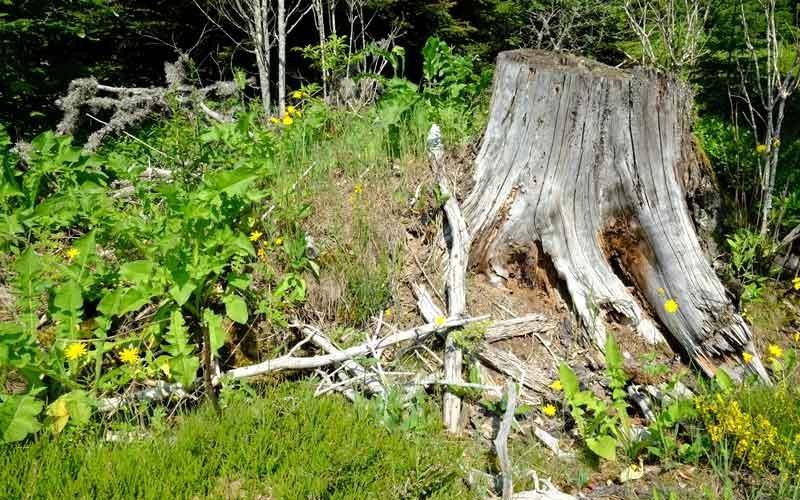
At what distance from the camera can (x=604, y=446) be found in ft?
8.34

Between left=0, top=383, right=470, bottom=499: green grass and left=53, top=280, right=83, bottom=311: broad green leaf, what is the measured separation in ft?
1.71

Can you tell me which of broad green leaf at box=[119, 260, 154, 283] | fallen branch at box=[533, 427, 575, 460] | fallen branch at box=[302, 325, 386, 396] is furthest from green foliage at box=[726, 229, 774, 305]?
broad green leaf at box=[119, 260, 154, 283]

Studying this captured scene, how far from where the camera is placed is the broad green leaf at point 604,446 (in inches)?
99.3

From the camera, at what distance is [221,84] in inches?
221

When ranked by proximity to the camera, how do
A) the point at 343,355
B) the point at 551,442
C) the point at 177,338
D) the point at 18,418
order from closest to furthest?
the point at 18,418, the point at 177,338, the point at 551,442, the point at 343,355

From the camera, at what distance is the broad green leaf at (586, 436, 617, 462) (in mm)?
2521

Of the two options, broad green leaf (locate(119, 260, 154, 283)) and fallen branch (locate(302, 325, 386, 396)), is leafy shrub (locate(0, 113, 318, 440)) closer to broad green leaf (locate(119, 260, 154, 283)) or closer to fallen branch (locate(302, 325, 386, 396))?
broad green leaf (locate(119, 260, 154, 283))

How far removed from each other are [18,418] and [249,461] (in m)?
0.84

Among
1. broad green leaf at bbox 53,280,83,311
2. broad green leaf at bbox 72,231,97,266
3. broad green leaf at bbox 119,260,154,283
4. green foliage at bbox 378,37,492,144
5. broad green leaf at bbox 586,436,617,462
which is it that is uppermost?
green foliage at bbox 378,37,492,144

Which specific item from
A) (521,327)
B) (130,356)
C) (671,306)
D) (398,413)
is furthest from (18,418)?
(671,306)

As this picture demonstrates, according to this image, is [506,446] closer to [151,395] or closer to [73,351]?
[151,395]

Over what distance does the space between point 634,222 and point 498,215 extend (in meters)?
0.81

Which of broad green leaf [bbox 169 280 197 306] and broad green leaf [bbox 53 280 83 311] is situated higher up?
broad green leaf [bbox 169 280 197 306]

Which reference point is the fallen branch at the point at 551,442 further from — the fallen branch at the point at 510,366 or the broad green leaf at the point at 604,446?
the fallen branch at the point at 510,366
